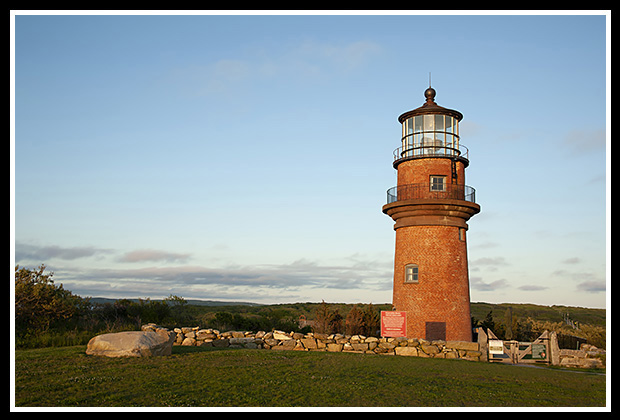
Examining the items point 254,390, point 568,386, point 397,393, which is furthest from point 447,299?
point 254,390

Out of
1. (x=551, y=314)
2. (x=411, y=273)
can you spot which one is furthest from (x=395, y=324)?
(x=551, y=314)

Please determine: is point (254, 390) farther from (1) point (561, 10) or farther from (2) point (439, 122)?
(2) point (439, 122)

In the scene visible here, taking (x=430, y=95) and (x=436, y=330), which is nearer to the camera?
(x=436, y=330)

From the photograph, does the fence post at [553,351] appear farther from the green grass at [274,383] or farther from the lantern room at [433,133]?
the lantern room at [433,133]

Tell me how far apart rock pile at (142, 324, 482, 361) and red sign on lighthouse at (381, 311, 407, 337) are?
0.79m

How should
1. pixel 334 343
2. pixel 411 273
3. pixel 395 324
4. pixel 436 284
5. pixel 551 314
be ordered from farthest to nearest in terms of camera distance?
pixel 551 314 → pixel 411 273 → pixel 436 284 → pixel 395 324 → pixel 334 343

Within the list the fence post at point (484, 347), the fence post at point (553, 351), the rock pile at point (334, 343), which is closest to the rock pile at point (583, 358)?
the fence post at point (553, 351)

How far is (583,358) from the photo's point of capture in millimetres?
20031

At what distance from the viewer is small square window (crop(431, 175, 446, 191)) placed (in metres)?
24.8

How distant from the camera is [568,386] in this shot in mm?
13609

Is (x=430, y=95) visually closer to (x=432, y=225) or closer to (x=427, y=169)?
(x=427, y=169)

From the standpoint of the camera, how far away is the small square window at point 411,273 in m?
24.3

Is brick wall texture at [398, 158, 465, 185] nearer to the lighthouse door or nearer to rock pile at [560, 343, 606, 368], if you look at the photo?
the lighthouse door

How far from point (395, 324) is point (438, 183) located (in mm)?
7004
